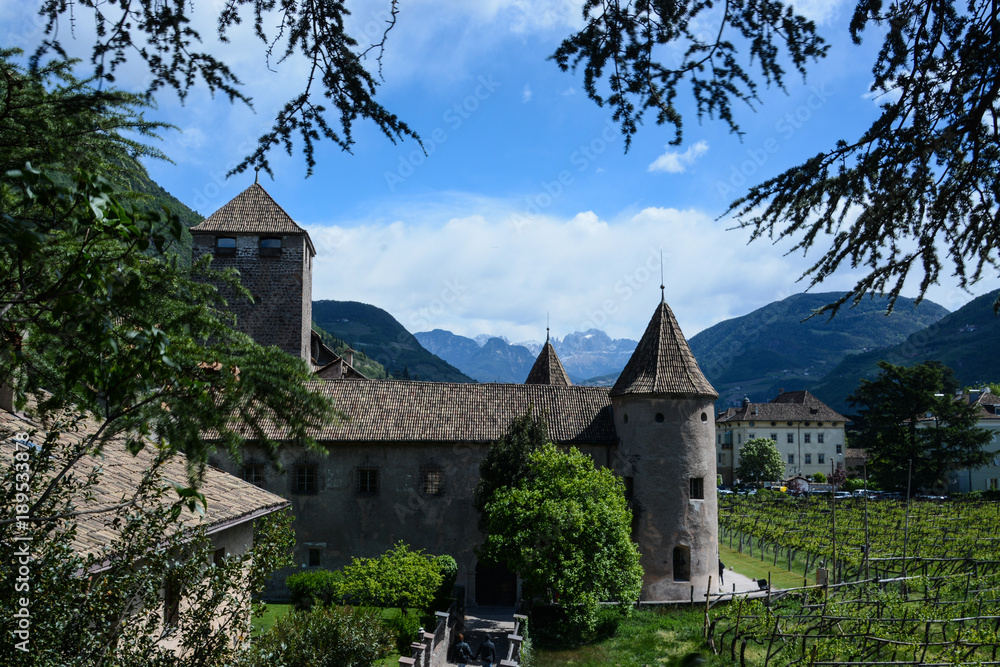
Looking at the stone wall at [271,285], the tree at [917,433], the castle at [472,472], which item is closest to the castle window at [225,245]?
the stone wall at [271,285]

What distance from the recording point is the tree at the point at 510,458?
25.2 metres

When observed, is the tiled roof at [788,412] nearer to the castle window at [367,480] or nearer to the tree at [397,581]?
the castle window at [367,480]

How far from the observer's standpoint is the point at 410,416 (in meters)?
29.4

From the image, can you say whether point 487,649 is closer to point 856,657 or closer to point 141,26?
point 856,657

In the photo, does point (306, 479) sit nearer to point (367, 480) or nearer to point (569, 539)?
point (367, 480)

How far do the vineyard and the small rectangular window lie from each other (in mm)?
15860

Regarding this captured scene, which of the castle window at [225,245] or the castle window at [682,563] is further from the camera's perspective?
the castle window at [225,245]

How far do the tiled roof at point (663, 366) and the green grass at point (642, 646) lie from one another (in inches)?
333

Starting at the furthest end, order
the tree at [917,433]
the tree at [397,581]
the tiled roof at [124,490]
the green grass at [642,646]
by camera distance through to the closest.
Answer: the tree at [917,433] → the tree at [397,581] → the green grass at [642,646] → the tiled roof at [124,490]

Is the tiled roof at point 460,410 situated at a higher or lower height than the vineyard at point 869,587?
higher

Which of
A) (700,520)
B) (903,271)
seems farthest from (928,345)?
(903,271)

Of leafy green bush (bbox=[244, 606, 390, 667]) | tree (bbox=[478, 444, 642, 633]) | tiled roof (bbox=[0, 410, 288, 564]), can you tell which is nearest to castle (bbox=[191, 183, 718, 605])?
tree (bbox=[478, 444, 642, 633])

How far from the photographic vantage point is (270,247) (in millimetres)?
32344

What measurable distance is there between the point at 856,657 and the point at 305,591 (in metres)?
17.4
